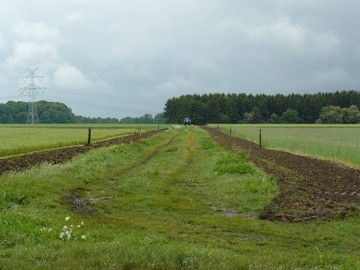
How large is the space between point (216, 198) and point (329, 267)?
7.43 metres

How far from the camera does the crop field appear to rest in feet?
24.5

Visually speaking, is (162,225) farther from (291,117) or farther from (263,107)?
(263,107)

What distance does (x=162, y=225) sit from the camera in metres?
10.6

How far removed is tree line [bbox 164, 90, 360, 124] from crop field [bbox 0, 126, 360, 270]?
466 ft

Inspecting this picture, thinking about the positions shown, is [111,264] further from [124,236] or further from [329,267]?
[329,267]

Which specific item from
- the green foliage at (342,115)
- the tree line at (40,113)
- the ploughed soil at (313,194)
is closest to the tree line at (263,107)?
the green foliage at (342,115)

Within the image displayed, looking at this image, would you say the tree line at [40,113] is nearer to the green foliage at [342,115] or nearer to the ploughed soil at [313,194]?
the green foliage at [342,115]

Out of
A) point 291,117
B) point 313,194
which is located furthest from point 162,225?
point 291,117

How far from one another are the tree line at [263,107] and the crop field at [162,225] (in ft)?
466

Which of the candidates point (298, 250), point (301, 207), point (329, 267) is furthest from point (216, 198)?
point (329, 267)

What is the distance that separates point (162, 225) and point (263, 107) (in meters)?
159

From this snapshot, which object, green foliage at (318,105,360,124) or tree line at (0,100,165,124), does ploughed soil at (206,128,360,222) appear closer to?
green foliage at (318,105,360,124)

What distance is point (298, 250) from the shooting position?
8.75 m

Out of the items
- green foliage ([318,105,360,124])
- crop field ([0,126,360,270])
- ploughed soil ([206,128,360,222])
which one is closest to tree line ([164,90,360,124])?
green foliage ([318,105,360,124])
